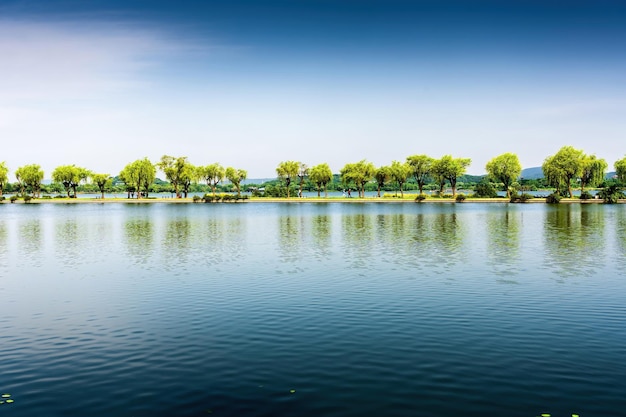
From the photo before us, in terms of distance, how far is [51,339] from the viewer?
58.5 feet

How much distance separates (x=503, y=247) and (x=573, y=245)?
629cm

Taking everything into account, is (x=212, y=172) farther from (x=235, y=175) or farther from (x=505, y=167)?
(x=505, y=167)

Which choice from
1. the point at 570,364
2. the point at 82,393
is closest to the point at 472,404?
the point at 570,364

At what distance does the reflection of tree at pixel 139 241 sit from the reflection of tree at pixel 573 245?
30107 millimetres

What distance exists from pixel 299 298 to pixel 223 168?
15606 centimetres

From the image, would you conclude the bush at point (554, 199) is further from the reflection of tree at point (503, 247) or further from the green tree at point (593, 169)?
the reflection of tree at point (503, 247)

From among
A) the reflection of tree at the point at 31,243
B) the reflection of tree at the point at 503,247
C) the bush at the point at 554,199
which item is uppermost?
the bush at the point at 554,199

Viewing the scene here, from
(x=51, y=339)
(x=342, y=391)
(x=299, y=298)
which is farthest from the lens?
(x=299, y=298)

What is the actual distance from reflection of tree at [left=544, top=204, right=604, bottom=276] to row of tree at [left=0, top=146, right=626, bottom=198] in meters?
78.5

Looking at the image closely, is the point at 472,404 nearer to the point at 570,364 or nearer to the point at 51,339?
the point at 570,364

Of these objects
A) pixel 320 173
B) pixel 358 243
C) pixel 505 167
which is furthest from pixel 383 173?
pixel 358 243

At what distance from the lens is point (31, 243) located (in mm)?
47906

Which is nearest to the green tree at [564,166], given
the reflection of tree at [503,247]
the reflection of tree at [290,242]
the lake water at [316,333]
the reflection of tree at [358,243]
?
the reflection of tree at [503,247]

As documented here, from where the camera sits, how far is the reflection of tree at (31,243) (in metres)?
38.8
